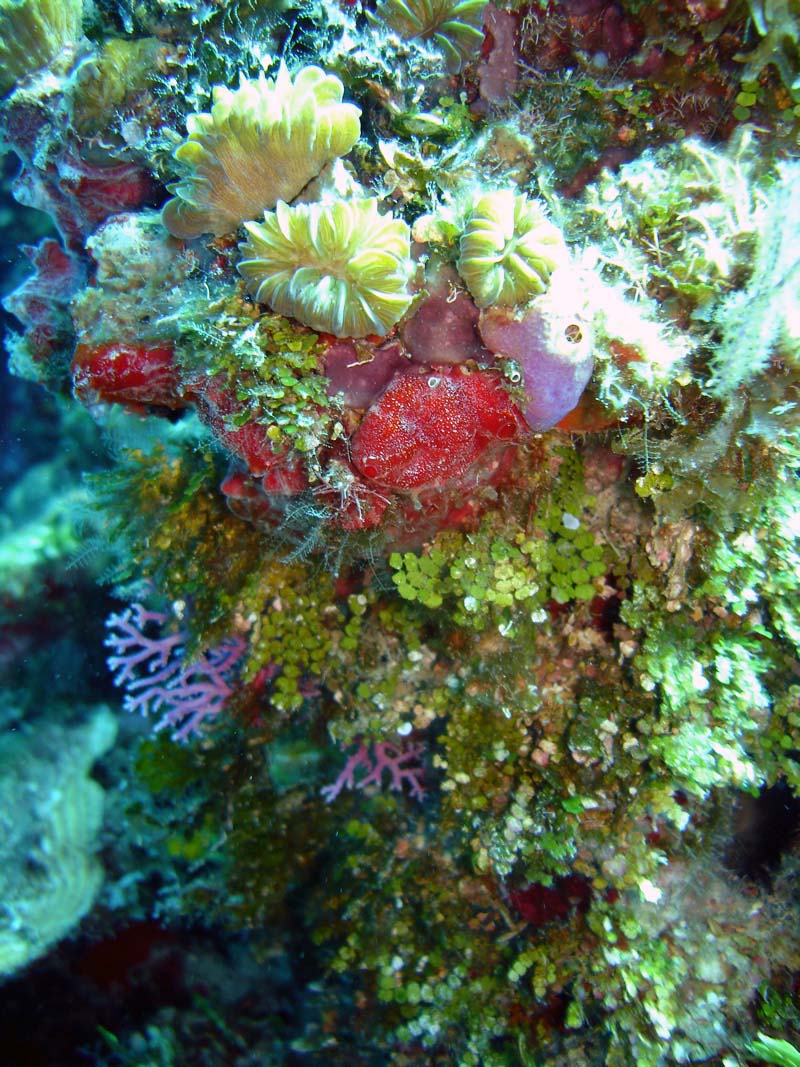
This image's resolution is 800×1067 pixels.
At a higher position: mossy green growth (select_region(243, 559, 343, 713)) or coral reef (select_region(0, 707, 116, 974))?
mossy green growth (select_region(243, 559, 343, 713))

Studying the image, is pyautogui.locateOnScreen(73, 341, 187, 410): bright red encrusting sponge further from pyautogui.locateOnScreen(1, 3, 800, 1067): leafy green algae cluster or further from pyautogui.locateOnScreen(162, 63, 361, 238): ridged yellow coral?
pyautogui.locateOnScreen(162, 63, 361, 238): ridged yellow coral

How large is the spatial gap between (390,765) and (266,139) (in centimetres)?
404

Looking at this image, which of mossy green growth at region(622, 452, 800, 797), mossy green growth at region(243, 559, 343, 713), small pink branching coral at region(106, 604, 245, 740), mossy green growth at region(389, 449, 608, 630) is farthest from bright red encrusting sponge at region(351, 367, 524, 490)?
small pink branching coral at region(106, 604, 245, 740)

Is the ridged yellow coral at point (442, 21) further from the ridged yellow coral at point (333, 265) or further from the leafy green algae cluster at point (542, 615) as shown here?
the ridged yellow coral at point (333, 265)

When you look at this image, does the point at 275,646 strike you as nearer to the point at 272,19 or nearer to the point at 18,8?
the point at 272,19

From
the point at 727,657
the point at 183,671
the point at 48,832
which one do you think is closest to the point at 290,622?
the point at 183,671

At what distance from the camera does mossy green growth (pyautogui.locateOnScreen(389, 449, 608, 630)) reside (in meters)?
3.44

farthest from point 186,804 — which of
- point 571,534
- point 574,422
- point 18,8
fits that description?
point 18,8

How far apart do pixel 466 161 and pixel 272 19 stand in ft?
3.94

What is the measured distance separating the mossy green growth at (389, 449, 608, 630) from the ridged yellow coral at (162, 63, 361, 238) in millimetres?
2006

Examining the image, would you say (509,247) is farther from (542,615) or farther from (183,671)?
(183,671)

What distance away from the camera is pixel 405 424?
8.72 feet

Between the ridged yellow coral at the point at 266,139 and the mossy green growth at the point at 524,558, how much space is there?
201 centimetres

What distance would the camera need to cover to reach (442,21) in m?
2.66
